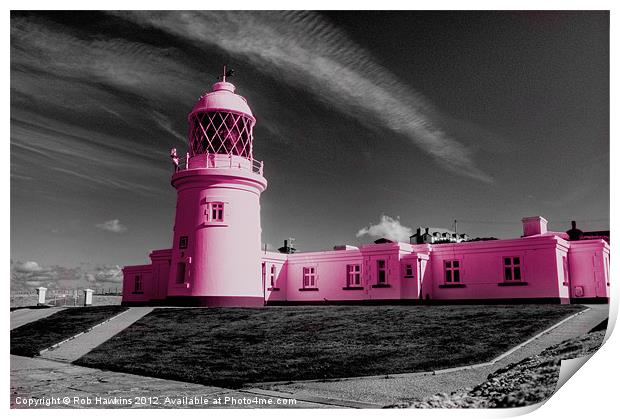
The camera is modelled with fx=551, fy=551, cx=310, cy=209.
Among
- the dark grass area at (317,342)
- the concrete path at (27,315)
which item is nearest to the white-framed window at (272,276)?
the dark grass area at (317,342)

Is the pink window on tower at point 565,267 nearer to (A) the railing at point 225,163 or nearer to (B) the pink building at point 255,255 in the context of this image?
(B) the pink building at point 255,255

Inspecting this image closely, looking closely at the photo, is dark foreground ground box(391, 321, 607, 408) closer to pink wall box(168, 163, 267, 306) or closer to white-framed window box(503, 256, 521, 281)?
white-framed window box(503, 256, 521, 281)

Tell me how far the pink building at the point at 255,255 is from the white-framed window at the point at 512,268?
2 centimetres

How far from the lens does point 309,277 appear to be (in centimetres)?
→ 1731

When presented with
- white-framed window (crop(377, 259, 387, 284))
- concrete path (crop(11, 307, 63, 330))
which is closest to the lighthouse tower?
concrete path (crop(11, 307, 63, 330))

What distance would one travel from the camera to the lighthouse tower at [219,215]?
45.6 ft

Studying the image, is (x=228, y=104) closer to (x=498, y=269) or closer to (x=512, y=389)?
(x=498, y=269)

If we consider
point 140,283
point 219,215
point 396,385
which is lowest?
point 396,385

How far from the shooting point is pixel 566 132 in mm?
8203

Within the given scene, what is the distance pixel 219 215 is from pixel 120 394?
7526mm

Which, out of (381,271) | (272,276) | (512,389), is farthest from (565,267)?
(512,389)

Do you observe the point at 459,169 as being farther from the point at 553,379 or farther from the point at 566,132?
the point at 553,379
